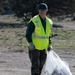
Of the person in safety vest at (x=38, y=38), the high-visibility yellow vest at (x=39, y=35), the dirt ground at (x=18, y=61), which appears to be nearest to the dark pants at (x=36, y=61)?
the person in safety vest at (x=38, y=38)

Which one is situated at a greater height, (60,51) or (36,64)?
(36,64)

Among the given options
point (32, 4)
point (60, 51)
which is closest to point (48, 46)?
point (60, 51)

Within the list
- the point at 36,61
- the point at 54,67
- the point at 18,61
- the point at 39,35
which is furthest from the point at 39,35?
the point at 18,61

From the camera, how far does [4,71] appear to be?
10.2m

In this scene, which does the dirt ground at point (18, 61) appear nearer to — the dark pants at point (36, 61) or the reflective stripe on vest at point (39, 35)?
the dark pants at point (36, 61)

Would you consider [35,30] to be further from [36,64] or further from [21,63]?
[21,63]

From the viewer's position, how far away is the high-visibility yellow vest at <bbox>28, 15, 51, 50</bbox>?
24.4 feet

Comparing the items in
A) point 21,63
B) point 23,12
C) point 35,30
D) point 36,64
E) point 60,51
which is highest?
point 35,30

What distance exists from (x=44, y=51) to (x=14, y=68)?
3.07 metres

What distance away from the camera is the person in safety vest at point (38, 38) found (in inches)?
291

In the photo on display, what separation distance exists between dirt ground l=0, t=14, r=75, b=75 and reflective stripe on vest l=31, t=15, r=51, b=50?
2.49 meters

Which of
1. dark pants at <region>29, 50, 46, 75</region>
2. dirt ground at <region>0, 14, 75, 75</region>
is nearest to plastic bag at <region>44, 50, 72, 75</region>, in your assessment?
dark pants at <region>29, 50, 46, 75</region>

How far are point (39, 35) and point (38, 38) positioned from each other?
0.07 meters

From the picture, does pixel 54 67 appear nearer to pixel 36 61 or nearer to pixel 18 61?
pixel 36 61
